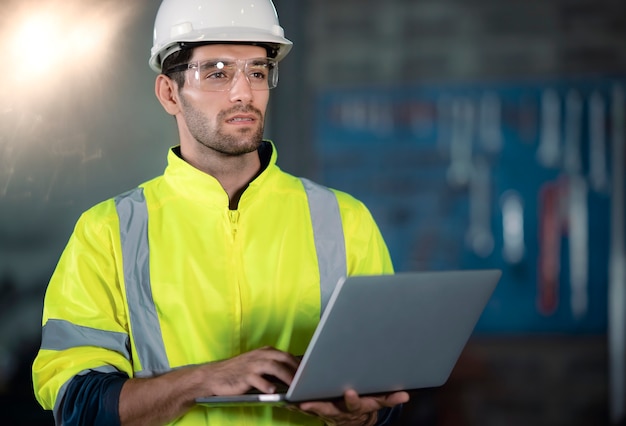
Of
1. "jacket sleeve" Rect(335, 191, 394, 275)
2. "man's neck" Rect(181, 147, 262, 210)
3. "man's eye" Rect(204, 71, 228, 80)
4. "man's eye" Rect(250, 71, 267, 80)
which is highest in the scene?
"man's eye" Rect(204, 71, 228, 80)

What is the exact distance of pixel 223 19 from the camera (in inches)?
63.0

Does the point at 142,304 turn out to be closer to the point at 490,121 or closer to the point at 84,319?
the point at 84,319

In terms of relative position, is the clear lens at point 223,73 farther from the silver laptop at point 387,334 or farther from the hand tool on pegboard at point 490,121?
the hand tool on pegboard at point 490,121

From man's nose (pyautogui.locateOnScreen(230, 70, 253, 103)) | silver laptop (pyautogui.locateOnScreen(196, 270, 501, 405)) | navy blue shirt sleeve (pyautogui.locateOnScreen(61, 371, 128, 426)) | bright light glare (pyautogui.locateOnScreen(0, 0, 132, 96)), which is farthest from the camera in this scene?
bright light glare (pyautogui.locateOnScreen(0, 0, 132, 96))

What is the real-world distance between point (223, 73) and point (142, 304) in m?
0.38

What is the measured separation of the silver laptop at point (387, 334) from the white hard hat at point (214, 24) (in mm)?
519

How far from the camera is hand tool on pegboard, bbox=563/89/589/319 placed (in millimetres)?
3693

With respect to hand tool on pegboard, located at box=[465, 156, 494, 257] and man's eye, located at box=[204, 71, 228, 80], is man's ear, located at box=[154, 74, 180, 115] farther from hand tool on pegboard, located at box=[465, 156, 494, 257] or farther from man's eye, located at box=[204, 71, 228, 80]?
hand tool on pegboard, located at box=[465, 156, 494, 257]

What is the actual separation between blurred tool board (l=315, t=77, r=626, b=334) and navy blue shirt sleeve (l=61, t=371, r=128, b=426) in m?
2.45

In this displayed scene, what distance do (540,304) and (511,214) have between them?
370 millimetres

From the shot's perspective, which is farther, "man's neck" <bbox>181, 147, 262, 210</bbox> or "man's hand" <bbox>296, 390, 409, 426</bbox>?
"man's neck" <bbox>181, 147, 262, 210</bbox>

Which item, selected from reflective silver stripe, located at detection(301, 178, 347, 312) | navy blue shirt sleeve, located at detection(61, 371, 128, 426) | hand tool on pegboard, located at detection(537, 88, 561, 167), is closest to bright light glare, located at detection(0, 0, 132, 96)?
reflective silver stripe, located at detection(301, 178, 347, 312)

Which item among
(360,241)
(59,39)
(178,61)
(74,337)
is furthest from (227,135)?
(59,39)

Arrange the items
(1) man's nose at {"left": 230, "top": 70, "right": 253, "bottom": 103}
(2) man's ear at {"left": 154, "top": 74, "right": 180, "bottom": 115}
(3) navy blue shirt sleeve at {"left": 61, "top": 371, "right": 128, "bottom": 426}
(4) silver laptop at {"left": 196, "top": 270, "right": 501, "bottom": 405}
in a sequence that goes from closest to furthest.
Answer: (4) silver laptop at {"left": 196, "top": 270, "right": 501, "bottom": 405} → (3) navy blue shirt sleeve at {"left": 61, "top": 371, "right": 128, "bottom": 426} → (1) man's nose at {"left": 230, "top": 70, "right": 253, "bottom": 103} → (2) man's ear at {"left": 154, "top": 74, "right": 180, "bottom": 115}
